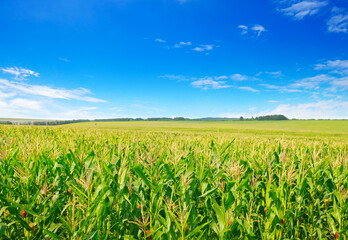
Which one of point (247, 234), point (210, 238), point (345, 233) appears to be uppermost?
point (247, 234)

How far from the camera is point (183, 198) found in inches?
71.7

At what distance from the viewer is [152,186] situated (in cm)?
194

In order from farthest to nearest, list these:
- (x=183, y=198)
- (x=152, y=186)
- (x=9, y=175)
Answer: (x=9, y=175), (x=152, y=186), (x=183, y=198)

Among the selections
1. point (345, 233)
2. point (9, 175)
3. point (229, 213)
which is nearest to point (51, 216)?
point (9, 175)

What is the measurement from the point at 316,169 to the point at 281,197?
1231 mm

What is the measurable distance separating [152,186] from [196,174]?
2.91 ft

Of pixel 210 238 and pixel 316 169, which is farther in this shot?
pixel 316 169

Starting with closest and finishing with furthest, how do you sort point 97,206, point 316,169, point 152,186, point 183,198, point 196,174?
1. point 97,206
2. point 183,198
3. point 152,186
4. point 196,174
5. point 316,169

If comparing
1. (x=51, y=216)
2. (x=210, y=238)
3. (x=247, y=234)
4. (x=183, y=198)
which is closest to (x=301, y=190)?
(x=247, y=234)

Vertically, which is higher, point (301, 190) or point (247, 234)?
point (301, 190)

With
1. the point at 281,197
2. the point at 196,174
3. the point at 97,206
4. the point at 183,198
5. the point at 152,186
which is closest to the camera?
the point at 97,206

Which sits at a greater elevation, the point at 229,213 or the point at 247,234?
the point at 229,213

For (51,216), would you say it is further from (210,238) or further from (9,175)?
(210,238)

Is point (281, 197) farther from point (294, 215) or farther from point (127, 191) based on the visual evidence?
point (127, 191)
